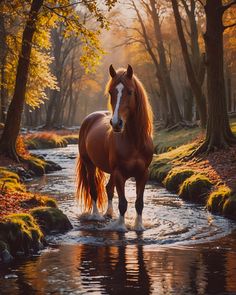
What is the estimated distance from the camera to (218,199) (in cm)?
1277

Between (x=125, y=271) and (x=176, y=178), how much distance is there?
9727 millimetres

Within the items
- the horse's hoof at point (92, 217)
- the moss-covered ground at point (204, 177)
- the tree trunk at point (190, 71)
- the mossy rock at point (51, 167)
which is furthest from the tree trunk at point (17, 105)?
the horse's hoof at point (92, 217)

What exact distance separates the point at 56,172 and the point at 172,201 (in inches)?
377

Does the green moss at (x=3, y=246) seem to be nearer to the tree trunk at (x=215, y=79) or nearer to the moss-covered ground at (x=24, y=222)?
the moss-covered ground at (x=24, y=222)

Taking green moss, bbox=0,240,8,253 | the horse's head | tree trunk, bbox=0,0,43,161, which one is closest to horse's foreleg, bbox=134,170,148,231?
the horse's head

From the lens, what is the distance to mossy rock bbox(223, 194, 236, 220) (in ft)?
38.6

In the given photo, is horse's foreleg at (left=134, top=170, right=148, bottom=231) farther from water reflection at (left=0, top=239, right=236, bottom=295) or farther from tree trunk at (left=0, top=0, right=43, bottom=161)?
tree trunk at (left=0, top=0, right=43, bottom=161)

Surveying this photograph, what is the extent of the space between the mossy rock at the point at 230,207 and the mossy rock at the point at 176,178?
446 centimetres

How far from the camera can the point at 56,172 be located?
23.1 metres

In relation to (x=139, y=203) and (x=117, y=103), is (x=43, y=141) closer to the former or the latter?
(x=139, y=203)

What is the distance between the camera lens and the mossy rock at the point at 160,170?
63.5 ft

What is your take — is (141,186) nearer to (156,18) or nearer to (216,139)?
(216,139)

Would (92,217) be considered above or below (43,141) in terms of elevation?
below

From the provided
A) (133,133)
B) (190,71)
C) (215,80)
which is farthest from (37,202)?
(190,71)
